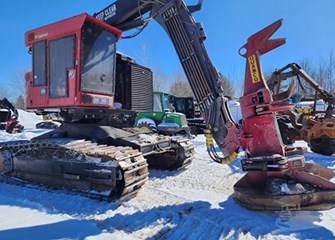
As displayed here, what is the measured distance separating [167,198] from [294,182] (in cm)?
175

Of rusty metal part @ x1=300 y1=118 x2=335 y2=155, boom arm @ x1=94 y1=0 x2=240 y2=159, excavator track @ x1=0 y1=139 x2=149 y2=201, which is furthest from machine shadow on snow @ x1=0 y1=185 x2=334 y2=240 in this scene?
rusty metal part @ x1=300 y1=118 x2=335 y2=155

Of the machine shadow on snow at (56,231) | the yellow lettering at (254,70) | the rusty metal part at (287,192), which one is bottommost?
the machine shadow on snow at (56,231)

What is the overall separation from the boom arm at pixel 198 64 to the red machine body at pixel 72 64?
919mm

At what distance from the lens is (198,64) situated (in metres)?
4.51

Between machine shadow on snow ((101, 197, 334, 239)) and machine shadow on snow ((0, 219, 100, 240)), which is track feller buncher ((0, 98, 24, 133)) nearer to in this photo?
machine shadow on snow ((0, 219, 100, 240))

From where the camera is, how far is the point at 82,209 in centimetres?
396

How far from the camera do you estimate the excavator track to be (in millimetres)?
4109

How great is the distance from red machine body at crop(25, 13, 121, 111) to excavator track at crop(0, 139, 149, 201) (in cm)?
77

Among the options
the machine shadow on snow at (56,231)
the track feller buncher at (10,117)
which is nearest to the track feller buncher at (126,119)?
the machine shadow on snow at (56,231)

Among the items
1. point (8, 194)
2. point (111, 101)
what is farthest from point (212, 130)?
point (8, 194)

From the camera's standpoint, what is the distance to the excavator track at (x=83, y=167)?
4109 millimetres

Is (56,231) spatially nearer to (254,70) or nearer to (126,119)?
(254,70)

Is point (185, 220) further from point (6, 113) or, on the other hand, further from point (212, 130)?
point (6, 113)

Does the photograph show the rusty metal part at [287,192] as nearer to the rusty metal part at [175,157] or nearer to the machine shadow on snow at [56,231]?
the machine shadow on snow at [56,231]
